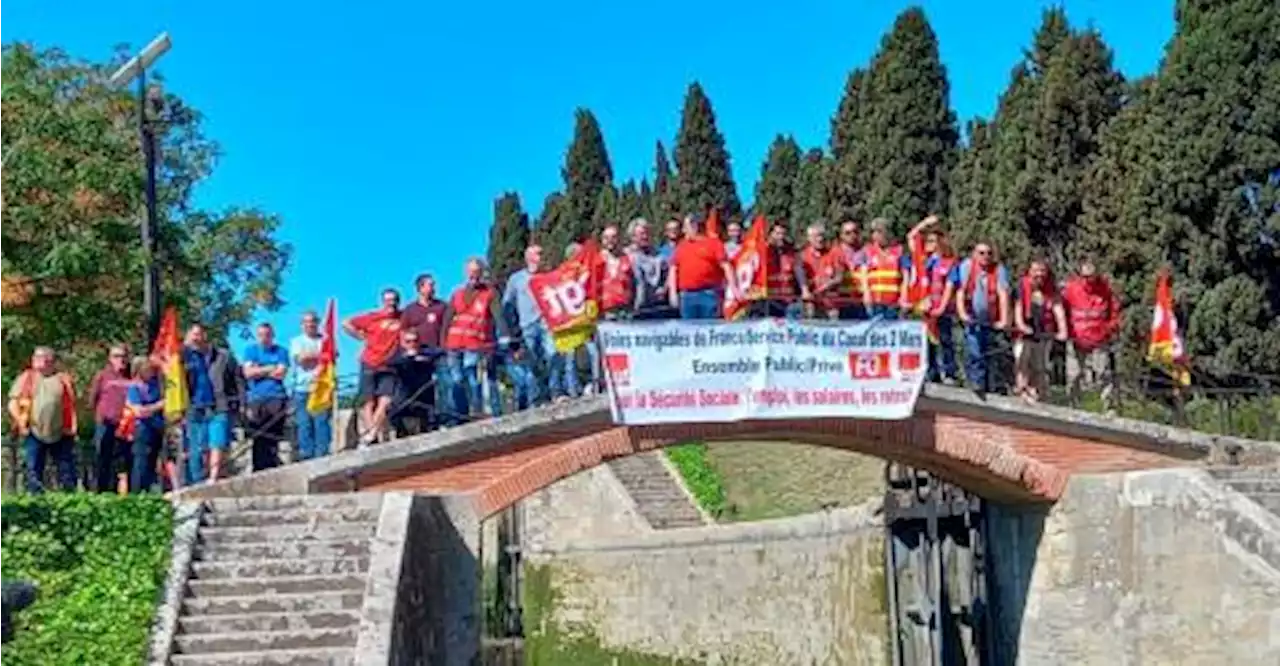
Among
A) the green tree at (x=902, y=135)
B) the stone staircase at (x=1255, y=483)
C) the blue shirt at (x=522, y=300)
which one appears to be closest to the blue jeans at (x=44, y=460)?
the blue shirt at (x=522, y=300)

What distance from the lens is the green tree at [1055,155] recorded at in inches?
1319

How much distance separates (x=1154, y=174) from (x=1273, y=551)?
13864mm

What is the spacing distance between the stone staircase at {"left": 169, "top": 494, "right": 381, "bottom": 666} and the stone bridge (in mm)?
14

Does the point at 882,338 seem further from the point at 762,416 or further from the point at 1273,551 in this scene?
the point at 1273,551

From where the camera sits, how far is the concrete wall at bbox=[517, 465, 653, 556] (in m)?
33.4

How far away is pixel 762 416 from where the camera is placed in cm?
1767

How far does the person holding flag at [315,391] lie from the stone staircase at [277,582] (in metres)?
1.57

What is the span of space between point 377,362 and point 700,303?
3091 millimetres

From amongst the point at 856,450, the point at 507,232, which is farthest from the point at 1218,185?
the point at 507,232

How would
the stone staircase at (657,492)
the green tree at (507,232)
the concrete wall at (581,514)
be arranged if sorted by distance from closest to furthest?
1. the stone staircase at (657,492)
2. the concrete wall at (581,514)
3. the green tree at (507,232)

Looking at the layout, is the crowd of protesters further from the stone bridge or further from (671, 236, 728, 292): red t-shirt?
the stone bridge

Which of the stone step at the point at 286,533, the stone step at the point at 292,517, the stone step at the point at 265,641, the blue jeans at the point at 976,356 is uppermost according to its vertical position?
the blue jeans at the point at 976,356

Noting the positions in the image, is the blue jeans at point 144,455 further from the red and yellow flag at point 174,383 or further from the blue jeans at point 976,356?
the blue jeans at point 976,356

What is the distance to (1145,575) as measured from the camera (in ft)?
58.4
